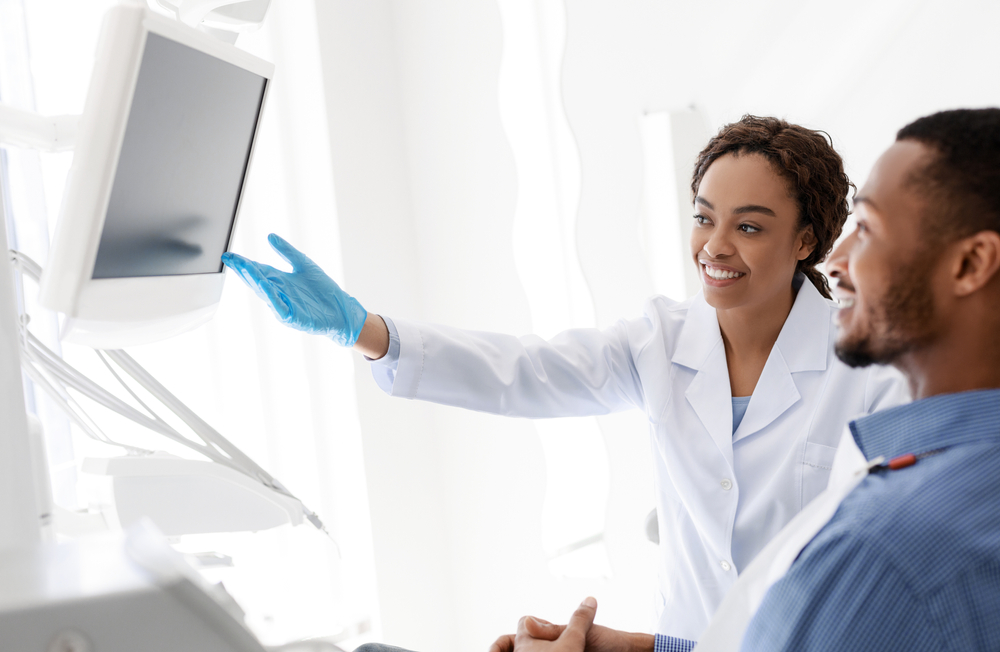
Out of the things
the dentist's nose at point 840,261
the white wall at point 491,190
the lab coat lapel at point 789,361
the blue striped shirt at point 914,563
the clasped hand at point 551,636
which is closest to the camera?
the blue striped shirt at point 914,563

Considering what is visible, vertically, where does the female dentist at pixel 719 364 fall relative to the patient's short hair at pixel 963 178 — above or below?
below

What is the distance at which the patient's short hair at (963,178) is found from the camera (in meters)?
0.73

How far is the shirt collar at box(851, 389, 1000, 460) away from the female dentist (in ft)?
1.51

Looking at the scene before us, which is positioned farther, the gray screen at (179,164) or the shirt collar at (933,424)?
the gray screen at (179,164)

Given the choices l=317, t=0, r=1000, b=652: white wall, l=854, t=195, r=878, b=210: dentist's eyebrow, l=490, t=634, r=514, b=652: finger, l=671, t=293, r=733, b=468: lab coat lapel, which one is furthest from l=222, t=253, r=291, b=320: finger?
l=317, t=0, r=1000, b=652: white wall

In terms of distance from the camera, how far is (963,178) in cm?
74

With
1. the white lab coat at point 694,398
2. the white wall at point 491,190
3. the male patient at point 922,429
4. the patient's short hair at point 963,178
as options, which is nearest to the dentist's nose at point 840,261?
the male patient at point 922,429

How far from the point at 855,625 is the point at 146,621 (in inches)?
21.8

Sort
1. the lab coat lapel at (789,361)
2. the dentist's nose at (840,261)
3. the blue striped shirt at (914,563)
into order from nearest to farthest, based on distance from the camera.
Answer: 1. the blue striped shirt at (914,563)
2. the dentist's nose at (840,261)
3. the lab coat lapel at (789,361)

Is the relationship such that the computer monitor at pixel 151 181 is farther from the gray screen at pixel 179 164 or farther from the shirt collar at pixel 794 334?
the shirt collar at pixel 794 334

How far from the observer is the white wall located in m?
1.82

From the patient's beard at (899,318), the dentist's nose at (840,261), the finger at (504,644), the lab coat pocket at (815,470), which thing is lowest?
the finger at (504,644)

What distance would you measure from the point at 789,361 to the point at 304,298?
0.83 m

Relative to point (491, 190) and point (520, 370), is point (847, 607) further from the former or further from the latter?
point (491, 190)
